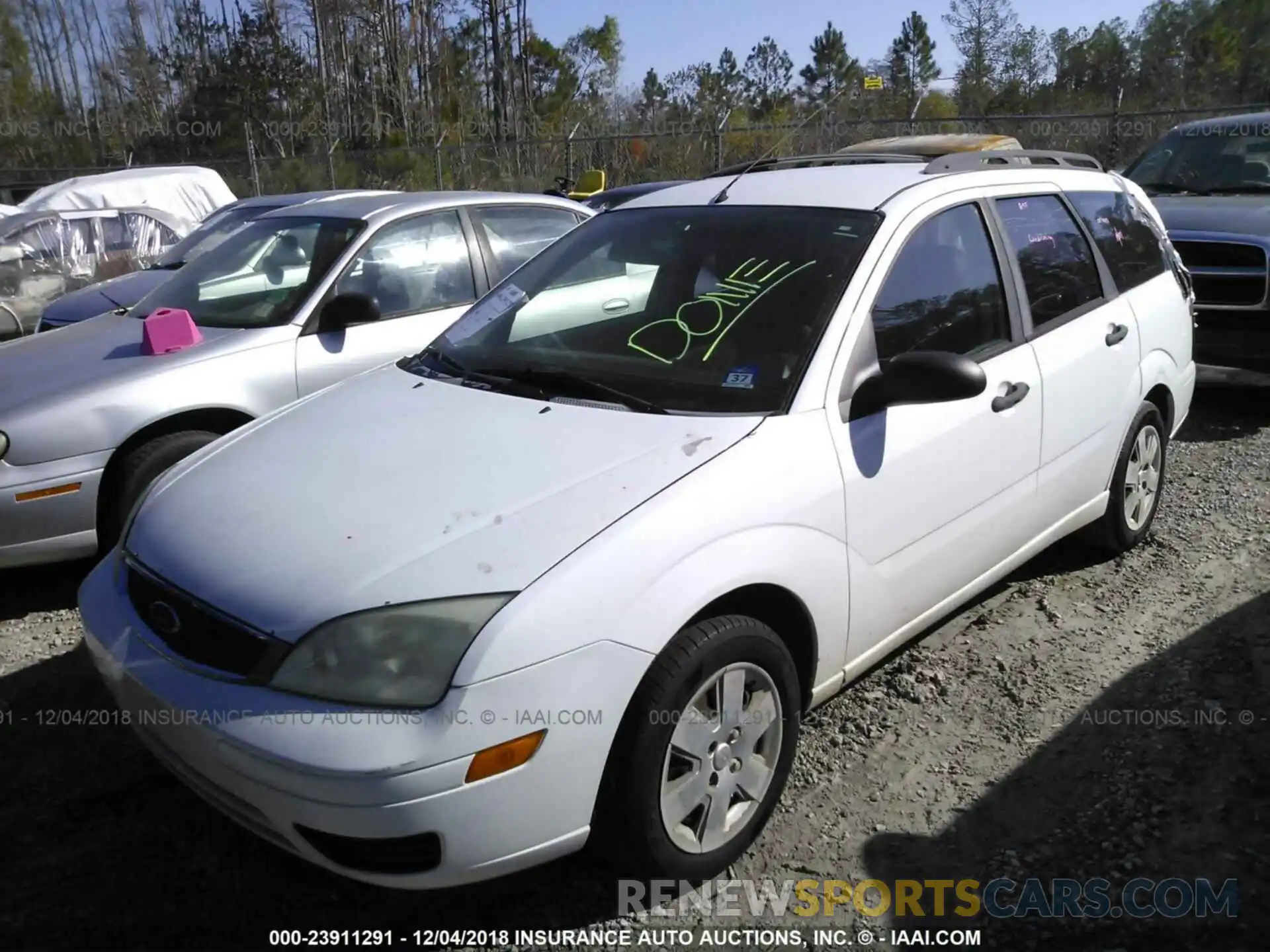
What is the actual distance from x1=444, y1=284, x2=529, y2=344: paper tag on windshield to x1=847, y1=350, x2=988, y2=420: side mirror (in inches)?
52.5

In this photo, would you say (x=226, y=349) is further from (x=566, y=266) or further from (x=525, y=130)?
(x=525, y=130)

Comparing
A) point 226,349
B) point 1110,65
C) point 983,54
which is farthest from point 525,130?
point 226,349

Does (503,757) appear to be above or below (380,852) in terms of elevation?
above

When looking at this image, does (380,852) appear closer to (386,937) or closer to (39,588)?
(386,937)

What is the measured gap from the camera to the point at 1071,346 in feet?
12.0

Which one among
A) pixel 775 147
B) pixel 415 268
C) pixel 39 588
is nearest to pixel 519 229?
pixel 415 268

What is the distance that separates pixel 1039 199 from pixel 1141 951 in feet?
8.63

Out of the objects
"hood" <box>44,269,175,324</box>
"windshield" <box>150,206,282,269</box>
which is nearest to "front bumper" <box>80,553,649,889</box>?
"hood" <box>44,269,175,324</box>

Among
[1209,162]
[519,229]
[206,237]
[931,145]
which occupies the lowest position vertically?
[206,237]

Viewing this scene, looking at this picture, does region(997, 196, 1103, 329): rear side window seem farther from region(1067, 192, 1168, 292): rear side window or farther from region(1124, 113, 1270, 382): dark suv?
region(1124, 113, 1270, 382): dark suv

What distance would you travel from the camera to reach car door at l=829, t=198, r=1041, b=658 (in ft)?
9.31

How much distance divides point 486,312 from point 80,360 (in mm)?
2175

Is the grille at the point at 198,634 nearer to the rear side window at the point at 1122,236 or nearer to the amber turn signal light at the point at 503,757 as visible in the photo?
the amber turn signal light at the point at 503,757

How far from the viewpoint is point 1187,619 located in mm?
3912
